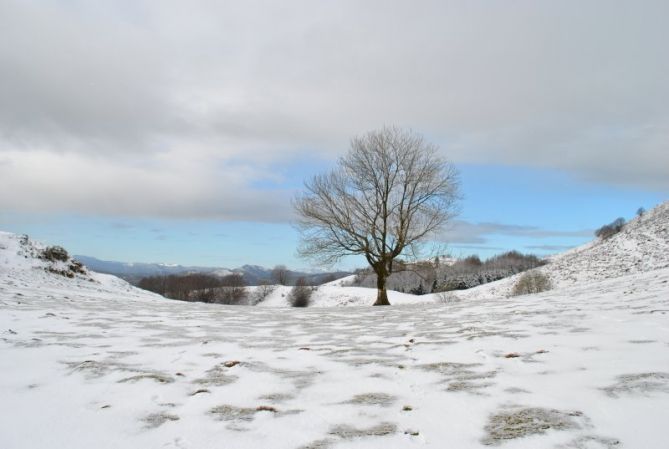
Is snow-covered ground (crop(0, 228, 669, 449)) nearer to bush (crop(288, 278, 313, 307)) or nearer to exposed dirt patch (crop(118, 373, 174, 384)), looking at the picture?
exposed dirt patch (crop(118, 373, 174, 384))

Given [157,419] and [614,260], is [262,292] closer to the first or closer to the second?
[614,260]

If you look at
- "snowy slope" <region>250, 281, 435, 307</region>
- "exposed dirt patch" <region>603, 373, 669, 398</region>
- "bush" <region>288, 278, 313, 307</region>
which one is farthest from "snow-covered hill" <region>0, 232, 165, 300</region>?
"bush" <region>288, 278, 313, 307</region>

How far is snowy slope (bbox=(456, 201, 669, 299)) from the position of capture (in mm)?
38875

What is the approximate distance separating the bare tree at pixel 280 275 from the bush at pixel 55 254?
65701 mm

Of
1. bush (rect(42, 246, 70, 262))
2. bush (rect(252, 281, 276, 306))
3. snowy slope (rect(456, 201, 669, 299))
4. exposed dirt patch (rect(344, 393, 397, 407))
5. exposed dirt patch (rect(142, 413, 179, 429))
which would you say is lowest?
exposed dirt patch (rect(142, 413, 179, 429))

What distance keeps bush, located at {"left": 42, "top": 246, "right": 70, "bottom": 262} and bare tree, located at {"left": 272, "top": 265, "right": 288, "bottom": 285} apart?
65701mm

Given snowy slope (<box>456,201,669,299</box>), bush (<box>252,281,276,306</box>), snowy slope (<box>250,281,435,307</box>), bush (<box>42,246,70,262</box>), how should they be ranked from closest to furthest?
bush (<box>42,246,70,262</box>) < snowy slope (<box>456,201,669,299</box>) < snowy slope (<box>250,281,435,307</box>) < bush (<box>252,281,276,306</box>)

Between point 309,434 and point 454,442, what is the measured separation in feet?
3.23

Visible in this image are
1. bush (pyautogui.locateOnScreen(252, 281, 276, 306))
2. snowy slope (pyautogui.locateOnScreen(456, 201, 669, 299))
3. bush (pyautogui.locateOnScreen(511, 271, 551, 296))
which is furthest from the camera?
bush (pyautogui.locateOnScreen(252, 281, 276, 306))

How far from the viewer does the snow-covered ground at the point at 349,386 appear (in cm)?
279

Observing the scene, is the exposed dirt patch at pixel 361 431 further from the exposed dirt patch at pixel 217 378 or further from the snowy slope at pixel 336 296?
the snowy slope at pixel 336 296

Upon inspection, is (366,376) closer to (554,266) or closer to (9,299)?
(9,299)

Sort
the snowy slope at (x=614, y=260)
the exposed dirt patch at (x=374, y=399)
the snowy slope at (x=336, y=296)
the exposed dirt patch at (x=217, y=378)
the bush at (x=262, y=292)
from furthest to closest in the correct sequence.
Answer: the bush at (x=262, y=292) → the snowy slope at (x=336, y=296) → the snowy slope at (x=614, y=260) → the exposed dirt patch at (x=217, y=378) → the exposed dirt patch at (x=374, y=399)

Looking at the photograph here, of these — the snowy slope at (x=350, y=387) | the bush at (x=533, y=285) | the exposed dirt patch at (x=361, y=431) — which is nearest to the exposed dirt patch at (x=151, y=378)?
the snowy slope at (x=350, y=387)
